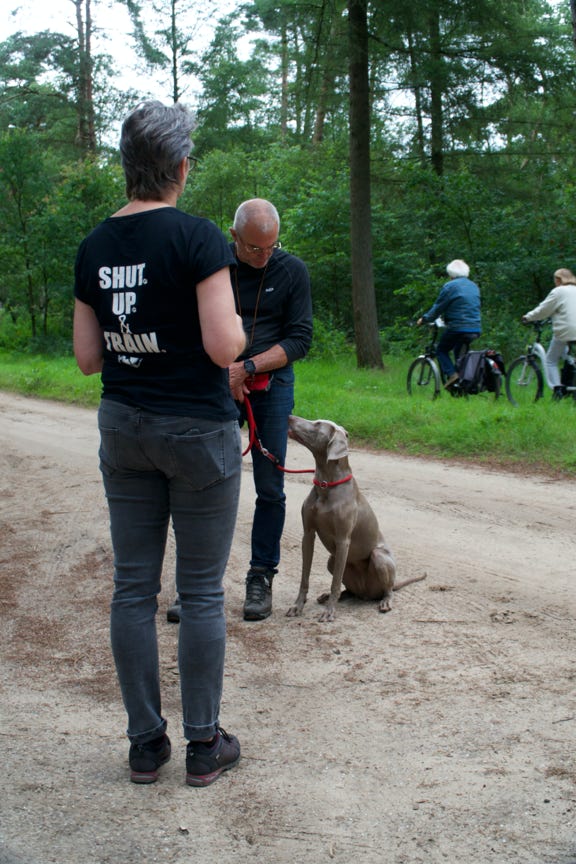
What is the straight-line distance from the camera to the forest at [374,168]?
50.3 ft

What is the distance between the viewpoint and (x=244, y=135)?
36.9 meters

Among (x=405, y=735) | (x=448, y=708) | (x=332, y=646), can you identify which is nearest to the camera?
(x=405, y=735)

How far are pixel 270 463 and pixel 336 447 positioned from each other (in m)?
0.42

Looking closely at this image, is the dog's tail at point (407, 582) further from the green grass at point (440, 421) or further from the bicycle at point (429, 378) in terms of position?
the bicycle at point (429, 378)

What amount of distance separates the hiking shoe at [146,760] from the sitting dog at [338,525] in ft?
6.19

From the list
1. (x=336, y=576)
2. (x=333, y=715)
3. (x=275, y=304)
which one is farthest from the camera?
(x=336, y=576)

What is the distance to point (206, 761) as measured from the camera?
3143mm

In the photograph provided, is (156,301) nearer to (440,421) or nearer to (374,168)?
(440,421)

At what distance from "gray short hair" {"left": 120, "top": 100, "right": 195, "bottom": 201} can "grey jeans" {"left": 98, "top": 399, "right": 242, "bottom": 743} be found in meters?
0.78

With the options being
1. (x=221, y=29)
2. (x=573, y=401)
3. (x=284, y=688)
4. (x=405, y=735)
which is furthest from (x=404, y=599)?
(x=221, y=29)

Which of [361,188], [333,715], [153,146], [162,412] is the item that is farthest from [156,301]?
[361,188]

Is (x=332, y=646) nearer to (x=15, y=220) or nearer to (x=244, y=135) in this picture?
(x=15, y=220)

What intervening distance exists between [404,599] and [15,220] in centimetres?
2256

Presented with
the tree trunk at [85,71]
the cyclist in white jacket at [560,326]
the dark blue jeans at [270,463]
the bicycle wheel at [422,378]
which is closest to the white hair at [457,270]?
the bicycle wheel at [422,378]
